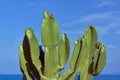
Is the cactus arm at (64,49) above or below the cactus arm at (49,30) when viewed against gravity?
below

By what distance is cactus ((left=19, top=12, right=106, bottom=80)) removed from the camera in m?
5.24

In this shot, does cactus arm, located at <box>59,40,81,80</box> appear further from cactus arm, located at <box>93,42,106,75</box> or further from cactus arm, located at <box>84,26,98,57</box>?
cactus arm, located at <box>93,42,106,75</box>

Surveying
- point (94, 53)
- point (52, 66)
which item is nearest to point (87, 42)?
point (94, 53)

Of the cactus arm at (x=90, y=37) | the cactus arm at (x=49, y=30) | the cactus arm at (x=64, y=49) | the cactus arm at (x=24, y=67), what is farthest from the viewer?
the cactus arm at (x=90, y=37)

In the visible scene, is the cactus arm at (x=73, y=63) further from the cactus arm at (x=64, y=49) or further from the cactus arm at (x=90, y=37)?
the cactus arm at (x=90, y=37)

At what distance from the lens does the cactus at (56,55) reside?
17.2 feet

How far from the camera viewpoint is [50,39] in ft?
17.2

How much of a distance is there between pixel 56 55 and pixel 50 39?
0.91 feet

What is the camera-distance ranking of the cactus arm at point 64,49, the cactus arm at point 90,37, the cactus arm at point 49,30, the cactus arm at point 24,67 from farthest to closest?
the cactus arm at point 90,37 < the cactus arm at point 24,67 < the cactus arm at point 64,49 < the cactus arm at point 49,30

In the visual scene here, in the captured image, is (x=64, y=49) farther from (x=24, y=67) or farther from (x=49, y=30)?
(x=24, y=67)

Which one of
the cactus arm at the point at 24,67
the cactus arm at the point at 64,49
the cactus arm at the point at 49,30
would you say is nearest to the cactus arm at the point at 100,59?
the cactus arm at the point at 64,49

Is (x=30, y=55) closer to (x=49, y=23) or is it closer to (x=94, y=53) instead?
(x=49, y=23)

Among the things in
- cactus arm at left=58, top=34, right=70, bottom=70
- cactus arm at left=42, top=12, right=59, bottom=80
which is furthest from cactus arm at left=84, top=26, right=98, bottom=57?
cactus arm at left=42, top=12, right=59, bottom=80

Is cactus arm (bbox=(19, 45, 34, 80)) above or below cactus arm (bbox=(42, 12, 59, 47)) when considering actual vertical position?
below
